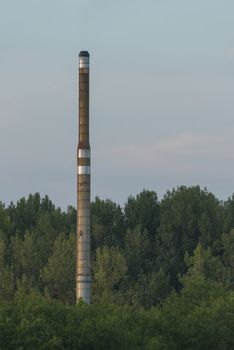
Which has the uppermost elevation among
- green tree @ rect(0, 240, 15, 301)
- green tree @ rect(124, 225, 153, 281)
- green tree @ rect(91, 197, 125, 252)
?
green tree @ rect(91, 197, 125, 252)

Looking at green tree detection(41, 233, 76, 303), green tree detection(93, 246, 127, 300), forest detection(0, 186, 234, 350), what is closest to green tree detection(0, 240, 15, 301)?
forest detection(0, 186, 234, 350)

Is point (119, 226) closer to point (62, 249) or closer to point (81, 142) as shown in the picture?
point (62, 249)

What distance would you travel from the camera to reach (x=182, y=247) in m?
99.6

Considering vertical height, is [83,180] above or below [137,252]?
below

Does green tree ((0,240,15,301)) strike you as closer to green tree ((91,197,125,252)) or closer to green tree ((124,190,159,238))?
green tree ((91,197,125,252))

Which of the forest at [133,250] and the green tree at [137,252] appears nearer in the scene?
the forest at [133,250]

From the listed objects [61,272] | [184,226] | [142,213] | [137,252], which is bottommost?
[61,272]

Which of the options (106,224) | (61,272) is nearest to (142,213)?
(106,224)

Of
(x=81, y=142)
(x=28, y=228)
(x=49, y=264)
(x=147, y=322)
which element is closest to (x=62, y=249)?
(x=49, y=264)

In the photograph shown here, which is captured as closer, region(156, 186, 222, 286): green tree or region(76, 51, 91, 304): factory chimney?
region(76, 51, 91, 304): factory chimney

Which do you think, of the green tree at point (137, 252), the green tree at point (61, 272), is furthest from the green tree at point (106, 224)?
the green tree at point (61, 272)

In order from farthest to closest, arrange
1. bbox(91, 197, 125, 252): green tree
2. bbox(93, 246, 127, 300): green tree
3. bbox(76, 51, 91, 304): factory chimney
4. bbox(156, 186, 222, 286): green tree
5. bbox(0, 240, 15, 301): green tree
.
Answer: bbox(91, 197, 125, 252): green tree, bbox(156, 186, 222, 286): green tree, bbox(0, 240, 15, 301): green tree, bbox(93, 246, 127, 300): green tree, bbox(76, 51, 91, 304): factory chimney

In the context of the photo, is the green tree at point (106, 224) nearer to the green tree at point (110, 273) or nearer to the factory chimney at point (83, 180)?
the green tree at point (110, 273)

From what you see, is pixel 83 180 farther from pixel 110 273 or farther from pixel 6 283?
pixel 6 283
